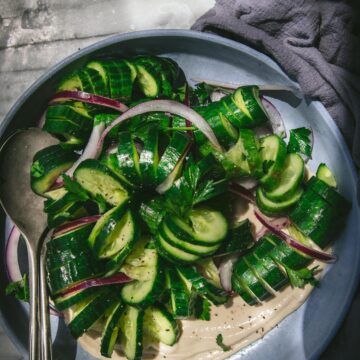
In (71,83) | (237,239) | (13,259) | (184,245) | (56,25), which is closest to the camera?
(184,245)

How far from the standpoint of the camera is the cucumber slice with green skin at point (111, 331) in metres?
2.04

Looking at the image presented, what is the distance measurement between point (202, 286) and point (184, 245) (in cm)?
20

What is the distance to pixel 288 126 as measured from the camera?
218cm

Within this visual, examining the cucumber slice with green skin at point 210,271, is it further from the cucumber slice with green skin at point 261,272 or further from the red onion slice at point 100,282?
the red onion slice at point 100,282

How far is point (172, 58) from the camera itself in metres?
2.28

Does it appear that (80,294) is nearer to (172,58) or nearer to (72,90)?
(72,90)

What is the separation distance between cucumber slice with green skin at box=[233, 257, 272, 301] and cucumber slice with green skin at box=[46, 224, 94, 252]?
0.61m

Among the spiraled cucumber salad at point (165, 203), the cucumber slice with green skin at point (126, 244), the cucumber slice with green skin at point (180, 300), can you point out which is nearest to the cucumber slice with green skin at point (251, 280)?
the spiraled cucumber salad at point (165, 203)

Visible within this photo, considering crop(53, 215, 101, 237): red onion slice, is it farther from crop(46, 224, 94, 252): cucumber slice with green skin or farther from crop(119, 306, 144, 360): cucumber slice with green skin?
crop(119, 306, 144, 360): cucumber slice with green skin

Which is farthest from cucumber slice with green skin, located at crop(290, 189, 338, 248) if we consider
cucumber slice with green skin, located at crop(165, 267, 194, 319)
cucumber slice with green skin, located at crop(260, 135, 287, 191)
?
cucumber slice with green skin, located at crop(165, 267, 194, 319)

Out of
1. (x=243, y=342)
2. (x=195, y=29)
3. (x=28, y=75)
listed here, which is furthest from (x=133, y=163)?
(x=28, y=75)

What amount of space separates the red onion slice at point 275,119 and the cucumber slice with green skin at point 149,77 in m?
0.43

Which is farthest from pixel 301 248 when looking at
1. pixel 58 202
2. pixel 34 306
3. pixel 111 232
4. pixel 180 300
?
pixel 34 306

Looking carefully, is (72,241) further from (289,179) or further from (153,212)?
(289,179)
